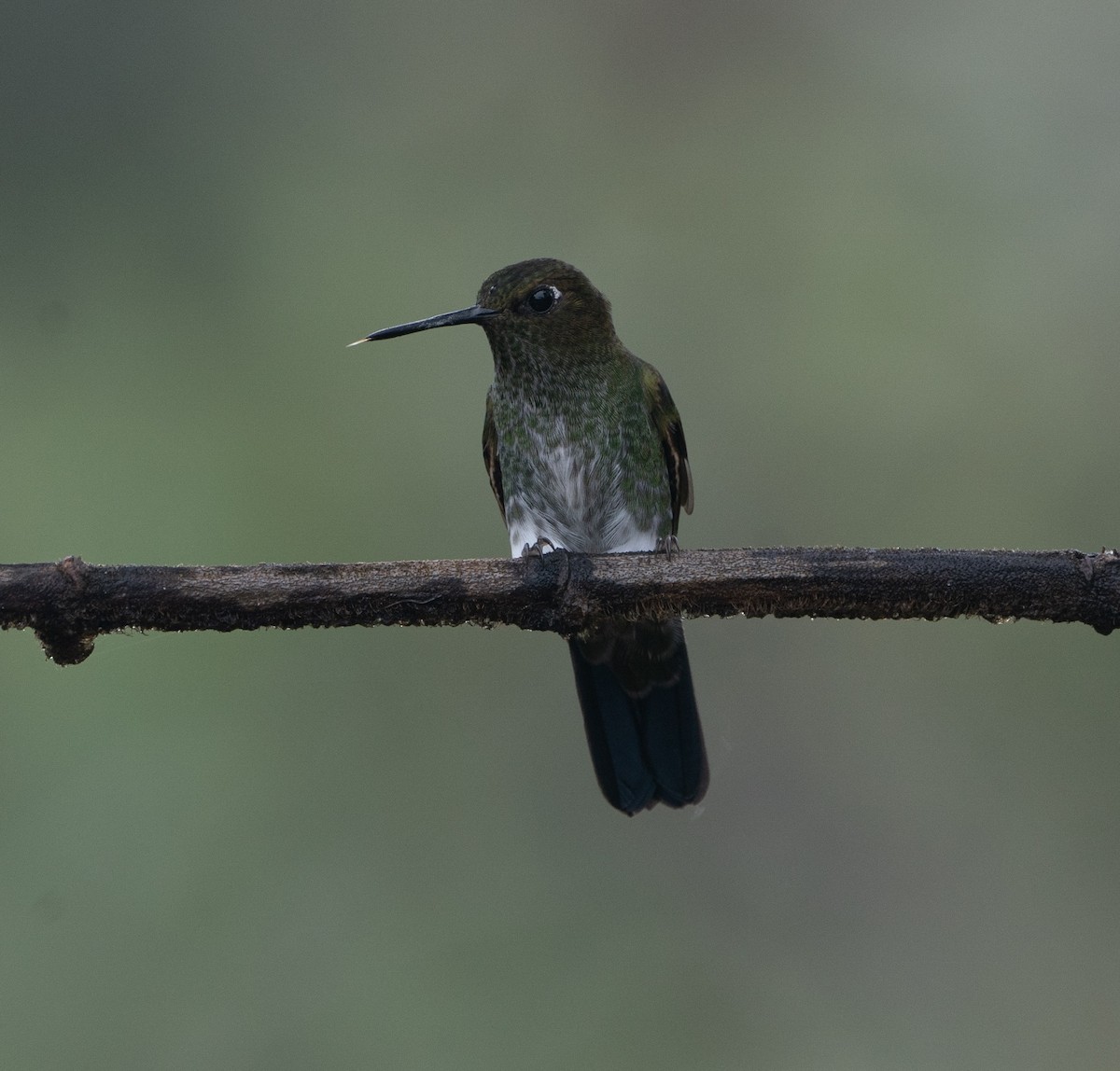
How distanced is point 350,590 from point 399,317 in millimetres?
5220

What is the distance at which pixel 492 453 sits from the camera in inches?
194

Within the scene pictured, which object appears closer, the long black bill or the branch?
the branch

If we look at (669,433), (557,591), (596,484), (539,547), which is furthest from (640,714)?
(557,591)

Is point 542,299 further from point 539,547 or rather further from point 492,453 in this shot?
point 539,547

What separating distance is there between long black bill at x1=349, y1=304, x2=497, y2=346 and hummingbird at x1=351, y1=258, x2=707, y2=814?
0.7 inches

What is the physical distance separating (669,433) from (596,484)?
43 centimetres

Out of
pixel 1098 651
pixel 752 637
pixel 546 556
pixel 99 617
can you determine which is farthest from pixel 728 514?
pixel 99 617

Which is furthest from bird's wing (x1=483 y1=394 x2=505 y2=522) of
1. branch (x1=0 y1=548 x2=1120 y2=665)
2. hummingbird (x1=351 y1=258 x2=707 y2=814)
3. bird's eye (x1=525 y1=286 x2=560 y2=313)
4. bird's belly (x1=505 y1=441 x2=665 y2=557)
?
branch (x1=0 y1=548 x2=1120 y2=665)

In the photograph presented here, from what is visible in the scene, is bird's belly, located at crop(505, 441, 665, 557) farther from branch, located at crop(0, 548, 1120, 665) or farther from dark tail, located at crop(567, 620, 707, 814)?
branch, located at crop(0, 548, 1120, 665)

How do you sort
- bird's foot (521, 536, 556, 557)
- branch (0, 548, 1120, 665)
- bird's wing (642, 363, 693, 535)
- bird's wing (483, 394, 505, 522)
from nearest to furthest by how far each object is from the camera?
branch (0, 548, 1120, 665), bird's foot (521, 536, 556, 557), bird's wing (642, 363, 693, 535), bird's wing (483, 394, 505, 522)

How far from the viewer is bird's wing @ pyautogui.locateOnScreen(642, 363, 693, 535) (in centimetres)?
471

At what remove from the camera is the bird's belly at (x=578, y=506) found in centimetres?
448

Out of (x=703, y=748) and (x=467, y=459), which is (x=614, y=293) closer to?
(x=467, y=459)

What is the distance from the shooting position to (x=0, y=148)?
8.16 metres
